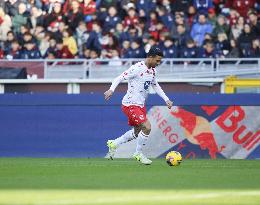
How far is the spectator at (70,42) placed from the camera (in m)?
27.0

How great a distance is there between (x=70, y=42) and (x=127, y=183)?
13.5 m

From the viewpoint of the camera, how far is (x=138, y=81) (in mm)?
18812

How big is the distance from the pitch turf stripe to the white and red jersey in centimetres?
620

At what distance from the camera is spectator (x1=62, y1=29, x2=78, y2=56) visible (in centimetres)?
2702

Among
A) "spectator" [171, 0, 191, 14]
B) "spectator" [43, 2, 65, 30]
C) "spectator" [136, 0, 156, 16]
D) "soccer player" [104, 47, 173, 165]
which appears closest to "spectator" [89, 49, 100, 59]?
"spectator" [43, 2, 65, 30]

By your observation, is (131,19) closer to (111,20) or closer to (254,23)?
(111,20)

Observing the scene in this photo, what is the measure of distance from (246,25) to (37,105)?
6167 mm

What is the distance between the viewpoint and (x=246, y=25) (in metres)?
25.9

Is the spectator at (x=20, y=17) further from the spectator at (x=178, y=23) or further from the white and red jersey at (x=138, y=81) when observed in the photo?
the white and red jersey at (x=138, y=81)

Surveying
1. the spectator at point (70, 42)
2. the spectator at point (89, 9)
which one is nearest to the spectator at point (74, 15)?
the spectator at point (89, 9)

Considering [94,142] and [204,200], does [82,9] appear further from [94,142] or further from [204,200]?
[204,200]

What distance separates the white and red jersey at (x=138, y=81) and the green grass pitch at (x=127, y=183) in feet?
4.11

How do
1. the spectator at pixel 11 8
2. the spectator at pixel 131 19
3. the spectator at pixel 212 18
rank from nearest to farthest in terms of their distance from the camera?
the spectator at pixel 212 18
the spectator at pixel 131 19
the spectator at pixel 11 8

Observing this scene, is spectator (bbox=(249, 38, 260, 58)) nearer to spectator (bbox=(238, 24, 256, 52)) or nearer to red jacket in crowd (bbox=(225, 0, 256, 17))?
spectator (bbox=(238, 24, 256, 52))
